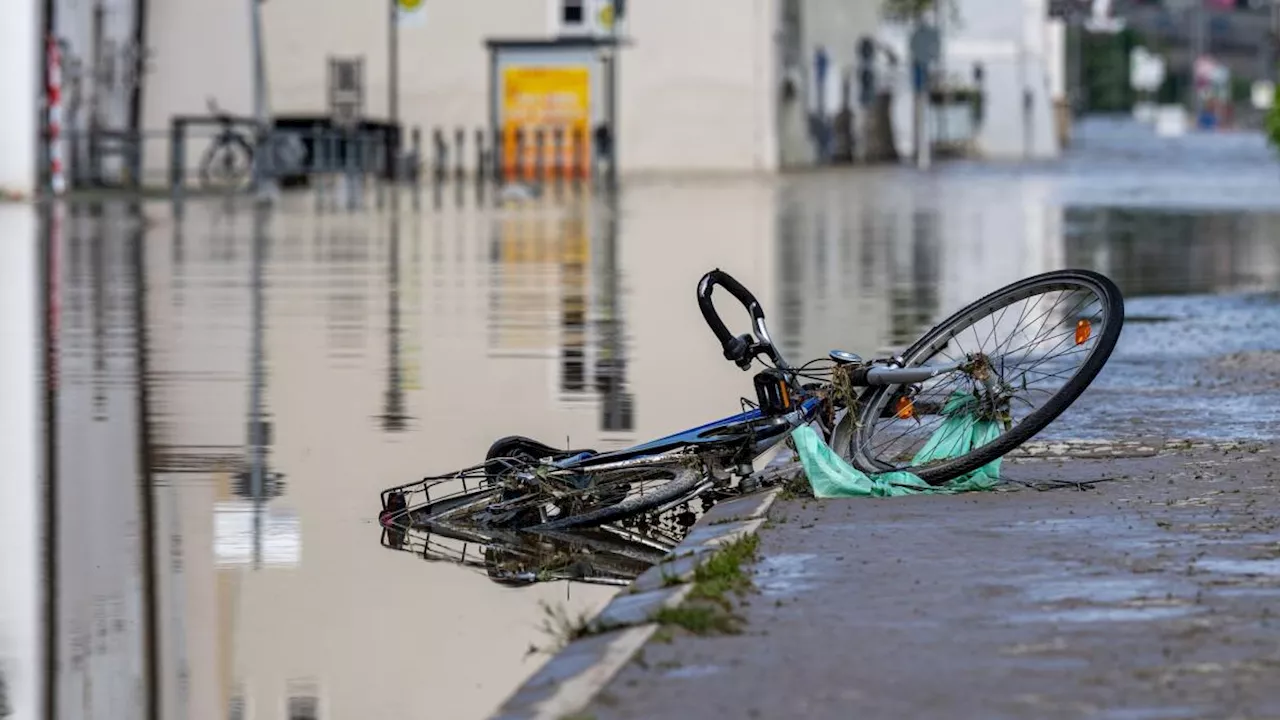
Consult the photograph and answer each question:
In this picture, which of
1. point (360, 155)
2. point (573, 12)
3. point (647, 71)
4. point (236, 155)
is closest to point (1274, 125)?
point (360, 155)

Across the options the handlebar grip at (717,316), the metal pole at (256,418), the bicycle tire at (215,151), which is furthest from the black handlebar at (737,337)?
the bicycle tire at (215,151)

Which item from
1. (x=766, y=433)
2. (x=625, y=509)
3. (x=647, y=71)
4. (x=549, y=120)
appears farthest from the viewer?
(x=647, y=71)

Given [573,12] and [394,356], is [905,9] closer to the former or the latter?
[573,12]

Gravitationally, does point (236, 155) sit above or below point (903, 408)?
above

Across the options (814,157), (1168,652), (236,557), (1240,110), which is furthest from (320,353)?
(1240,110)

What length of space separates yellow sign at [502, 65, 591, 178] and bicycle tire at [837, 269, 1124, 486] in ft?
140

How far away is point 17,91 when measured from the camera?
3145cm

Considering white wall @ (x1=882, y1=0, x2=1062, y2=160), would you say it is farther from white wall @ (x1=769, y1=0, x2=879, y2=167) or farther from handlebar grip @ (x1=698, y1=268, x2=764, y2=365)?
handlebar grip @ (x1=698, y1=268, x2=764, y2=365)

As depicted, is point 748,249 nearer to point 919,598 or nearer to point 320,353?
point 320,353

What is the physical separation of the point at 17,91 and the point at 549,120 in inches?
812

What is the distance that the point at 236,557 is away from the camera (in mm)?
6957

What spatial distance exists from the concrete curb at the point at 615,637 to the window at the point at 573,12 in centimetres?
4769

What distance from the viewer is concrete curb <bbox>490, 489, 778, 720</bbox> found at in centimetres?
461

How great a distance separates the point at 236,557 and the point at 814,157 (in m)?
56.6
